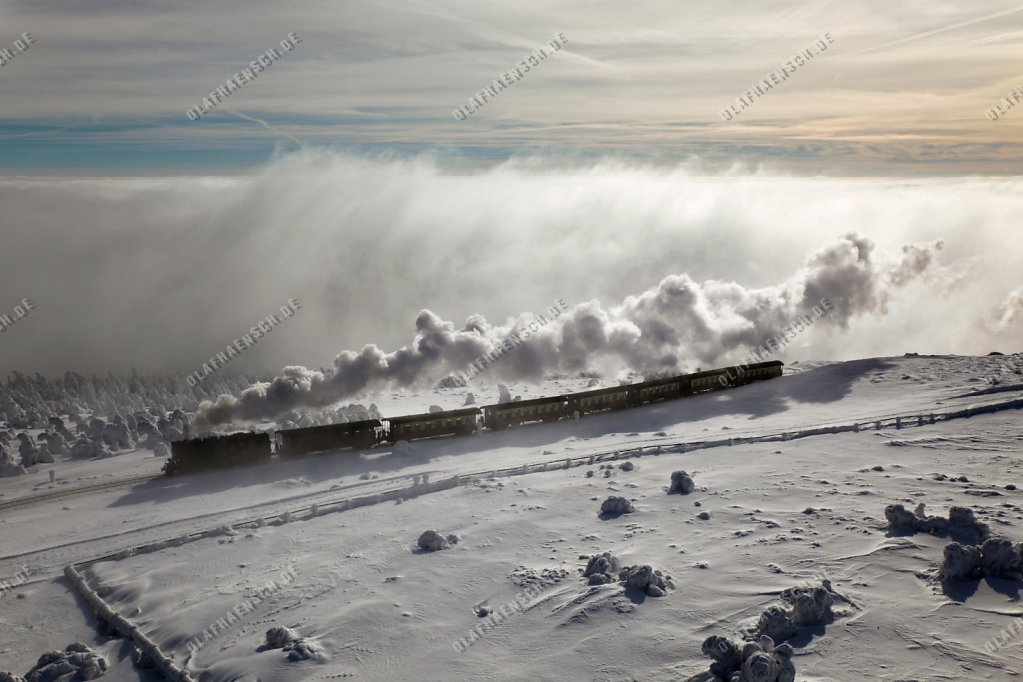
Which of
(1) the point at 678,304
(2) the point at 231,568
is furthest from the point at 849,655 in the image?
(1) the point at 678,304

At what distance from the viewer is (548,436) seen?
52.4 m

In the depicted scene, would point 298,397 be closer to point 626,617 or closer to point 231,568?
point 231,568

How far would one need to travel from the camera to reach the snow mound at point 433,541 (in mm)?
29281

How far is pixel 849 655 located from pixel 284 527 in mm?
26147

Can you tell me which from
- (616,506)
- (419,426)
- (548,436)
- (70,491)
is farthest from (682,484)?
(70,491)

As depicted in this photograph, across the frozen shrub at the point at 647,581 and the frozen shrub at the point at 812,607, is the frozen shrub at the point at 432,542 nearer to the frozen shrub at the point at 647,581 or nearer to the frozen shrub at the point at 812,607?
the frozen shrub at the point at 647,581

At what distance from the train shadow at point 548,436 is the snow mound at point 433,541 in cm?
1254

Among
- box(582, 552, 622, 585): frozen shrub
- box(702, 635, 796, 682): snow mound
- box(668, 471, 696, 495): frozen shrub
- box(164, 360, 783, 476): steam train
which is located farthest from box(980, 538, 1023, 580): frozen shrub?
box(164, 360, 783, 476): steam train

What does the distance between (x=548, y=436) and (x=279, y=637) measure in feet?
105

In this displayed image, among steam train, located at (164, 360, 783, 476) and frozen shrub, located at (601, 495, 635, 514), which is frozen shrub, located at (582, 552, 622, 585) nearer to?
frozen shrub, located at (601, 495, 635, 514)

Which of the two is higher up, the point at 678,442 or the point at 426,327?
the point at 426,327

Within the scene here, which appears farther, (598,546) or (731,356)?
(731,356)

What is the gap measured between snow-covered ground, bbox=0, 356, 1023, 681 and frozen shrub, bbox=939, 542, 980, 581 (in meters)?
0.47

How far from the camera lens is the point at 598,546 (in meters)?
Result: 28.0
